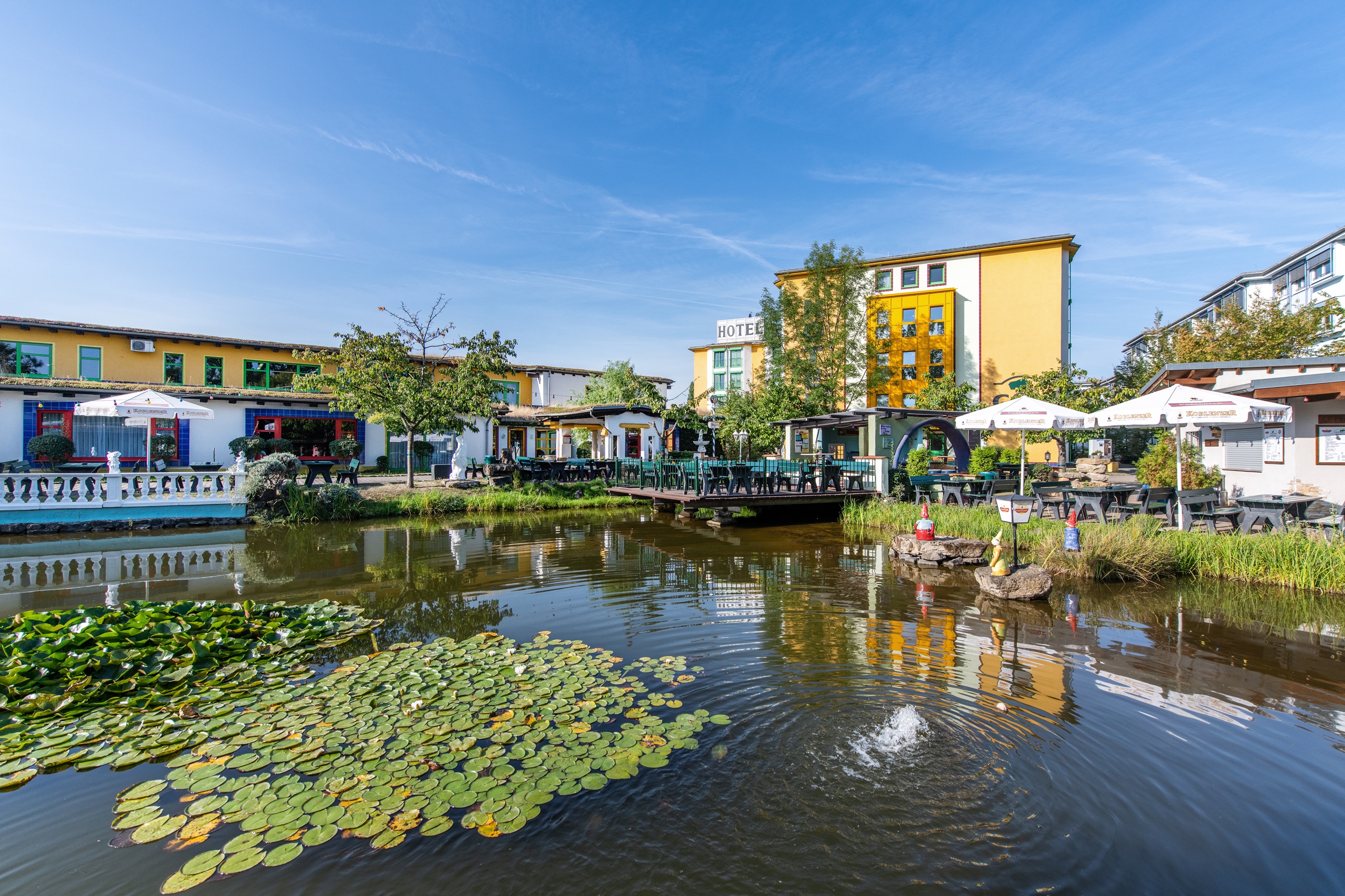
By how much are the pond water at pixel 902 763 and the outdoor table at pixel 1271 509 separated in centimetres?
236

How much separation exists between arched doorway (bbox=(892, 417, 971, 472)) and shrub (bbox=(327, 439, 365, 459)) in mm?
19731

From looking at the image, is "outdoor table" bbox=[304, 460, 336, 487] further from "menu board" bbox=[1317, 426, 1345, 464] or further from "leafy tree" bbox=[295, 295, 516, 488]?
"menu board" bbox=[1317, 426, 1345, 464]

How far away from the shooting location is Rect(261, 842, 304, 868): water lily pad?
274 cm

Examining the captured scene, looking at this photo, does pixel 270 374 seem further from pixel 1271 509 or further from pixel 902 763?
pixel 1271 509

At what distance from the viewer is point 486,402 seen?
1903 cm

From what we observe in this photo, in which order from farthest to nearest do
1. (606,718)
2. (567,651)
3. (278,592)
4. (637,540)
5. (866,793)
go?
(637,540) < (278,592) < (567,651) < (606,718) < (866,793)

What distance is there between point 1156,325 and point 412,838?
124ft

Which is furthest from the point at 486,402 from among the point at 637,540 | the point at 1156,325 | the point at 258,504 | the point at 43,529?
the point at 1156,325

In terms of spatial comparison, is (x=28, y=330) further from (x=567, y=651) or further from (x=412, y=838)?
(x=412, y=838)

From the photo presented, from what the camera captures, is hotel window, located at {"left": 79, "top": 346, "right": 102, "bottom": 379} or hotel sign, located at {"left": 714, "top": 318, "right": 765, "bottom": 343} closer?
hotel window, located at {"left": 79, "top": 346, "right": 102, "bottom": 379}

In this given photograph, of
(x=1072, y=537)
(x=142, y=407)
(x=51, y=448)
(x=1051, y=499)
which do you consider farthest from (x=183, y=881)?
(x=51, y=448)

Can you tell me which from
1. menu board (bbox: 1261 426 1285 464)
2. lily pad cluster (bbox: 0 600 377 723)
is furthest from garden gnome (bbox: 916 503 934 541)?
lily pad cluster (bbox: 0 600 377 723)

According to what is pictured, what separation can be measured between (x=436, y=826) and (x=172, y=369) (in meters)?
28.5

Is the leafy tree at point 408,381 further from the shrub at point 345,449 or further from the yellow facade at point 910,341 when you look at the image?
the yellow facade at point 910,341
